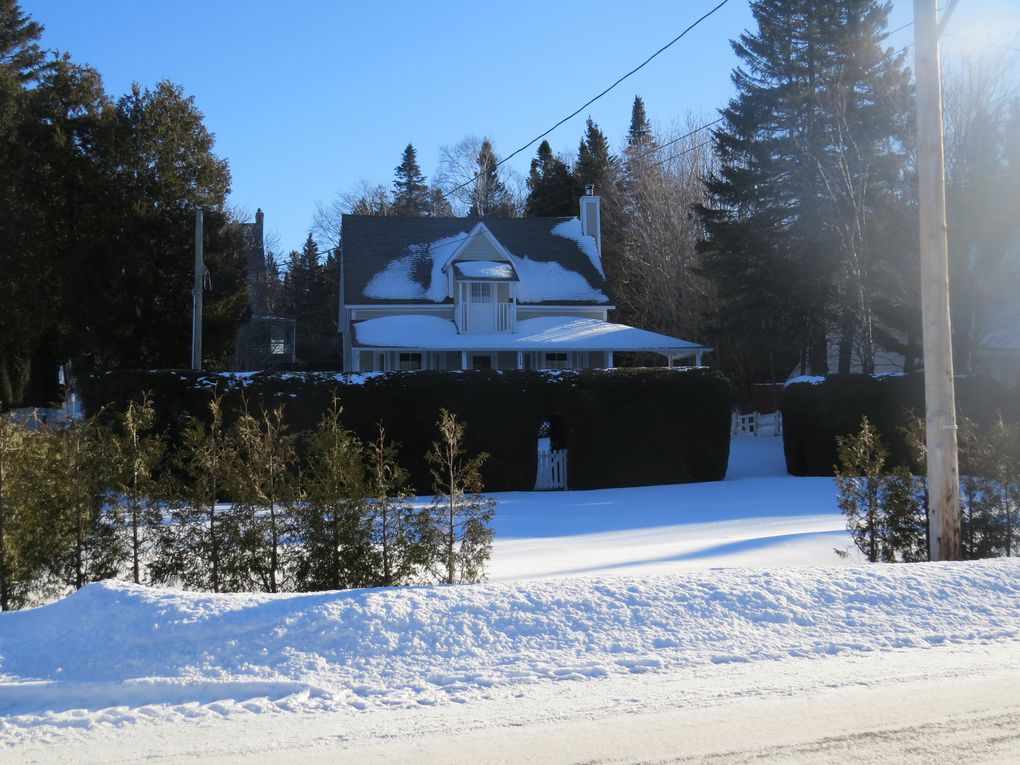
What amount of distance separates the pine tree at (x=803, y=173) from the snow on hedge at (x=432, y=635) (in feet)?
73.7

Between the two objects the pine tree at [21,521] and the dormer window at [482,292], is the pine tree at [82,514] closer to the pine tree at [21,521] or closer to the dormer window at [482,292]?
the pine tree at [21,521]

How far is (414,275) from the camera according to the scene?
3158 cm

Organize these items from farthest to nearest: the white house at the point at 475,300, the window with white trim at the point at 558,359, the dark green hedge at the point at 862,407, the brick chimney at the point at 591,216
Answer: the brick chimney at the point at 591,216 < the window with white trim at the point at 558,359 < the white house at the point at 475,300 < the dark green hedge at the point at 862,407

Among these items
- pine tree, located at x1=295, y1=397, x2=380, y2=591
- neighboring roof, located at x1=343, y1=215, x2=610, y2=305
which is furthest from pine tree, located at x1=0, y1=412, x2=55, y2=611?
neighboring roof, located at x1=343, y1=215, x2=610, y2=305

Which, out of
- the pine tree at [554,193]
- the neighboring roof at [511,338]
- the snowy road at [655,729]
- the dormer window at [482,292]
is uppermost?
the pine tree at [554,193]

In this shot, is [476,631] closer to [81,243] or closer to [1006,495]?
[1006,495]

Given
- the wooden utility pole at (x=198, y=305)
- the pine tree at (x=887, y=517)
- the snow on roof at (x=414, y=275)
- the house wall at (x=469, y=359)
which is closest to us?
the pine tree at (x=887, y=517)

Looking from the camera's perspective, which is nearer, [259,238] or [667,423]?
[667,423]

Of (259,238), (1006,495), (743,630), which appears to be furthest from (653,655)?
(259,238)

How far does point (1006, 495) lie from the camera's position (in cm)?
984

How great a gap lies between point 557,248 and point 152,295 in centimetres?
1463

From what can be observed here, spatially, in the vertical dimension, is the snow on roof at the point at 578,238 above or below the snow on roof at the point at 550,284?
above

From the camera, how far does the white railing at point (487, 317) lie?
2923cm

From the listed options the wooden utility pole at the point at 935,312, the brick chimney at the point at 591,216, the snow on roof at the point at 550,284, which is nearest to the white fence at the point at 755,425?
the snow on roof at the point at 550,284
